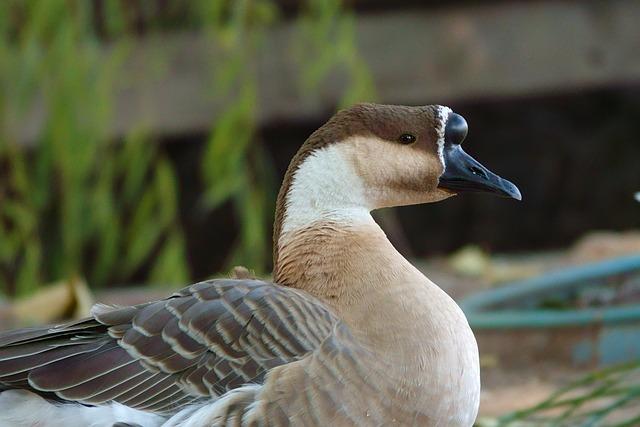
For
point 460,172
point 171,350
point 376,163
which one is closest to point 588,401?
point 460,172

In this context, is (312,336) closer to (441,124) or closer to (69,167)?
(441,124)

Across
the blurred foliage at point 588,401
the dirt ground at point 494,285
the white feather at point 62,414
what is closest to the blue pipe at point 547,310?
the dirt ground at point 494,285

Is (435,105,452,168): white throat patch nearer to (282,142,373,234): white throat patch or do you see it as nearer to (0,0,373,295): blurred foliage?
(282,142,373,234): white throat patch

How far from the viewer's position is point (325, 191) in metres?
2.38

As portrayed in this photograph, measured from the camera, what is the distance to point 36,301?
154 inches

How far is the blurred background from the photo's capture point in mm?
3998

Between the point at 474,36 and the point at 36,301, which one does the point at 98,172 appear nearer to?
the point at 36,301

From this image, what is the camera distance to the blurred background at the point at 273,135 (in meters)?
4.00

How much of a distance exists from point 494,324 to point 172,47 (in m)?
2.08

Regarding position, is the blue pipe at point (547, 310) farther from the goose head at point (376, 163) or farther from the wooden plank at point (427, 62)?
the wooden plank at point (427, 62)

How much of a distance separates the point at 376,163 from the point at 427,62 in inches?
123

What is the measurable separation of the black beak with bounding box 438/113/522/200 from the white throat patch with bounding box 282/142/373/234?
0.17 meters

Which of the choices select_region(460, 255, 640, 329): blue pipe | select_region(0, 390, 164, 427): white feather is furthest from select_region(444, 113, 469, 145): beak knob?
select_region(460, 255, 640, 329): blue pipe

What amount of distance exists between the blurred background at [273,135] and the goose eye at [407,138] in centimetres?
111
